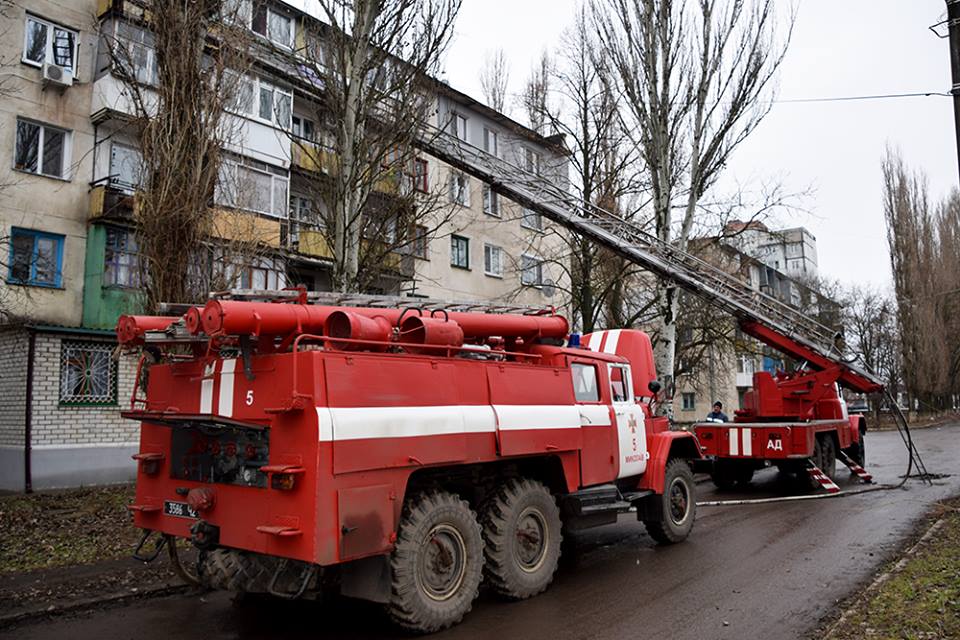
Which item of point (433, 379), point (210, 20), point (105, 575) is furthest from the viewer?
point (210, 20)

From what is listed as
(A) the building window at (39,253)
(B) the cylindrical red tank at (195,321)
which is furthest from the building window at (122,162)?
(B) the cylindrical red tank at (195,321)

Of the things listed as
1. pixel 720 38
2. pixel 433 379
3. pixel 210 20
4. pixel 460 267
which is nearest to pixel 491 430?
pixel 433 379

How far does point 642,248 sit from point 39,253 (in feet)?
44.2

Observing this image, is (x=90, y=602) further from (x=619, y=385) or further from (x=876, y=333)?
(x=876, y=333)

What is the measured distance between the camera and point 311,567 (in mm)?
5160

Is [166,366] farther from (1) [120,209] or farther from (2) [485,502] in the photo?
(1) [120,209]

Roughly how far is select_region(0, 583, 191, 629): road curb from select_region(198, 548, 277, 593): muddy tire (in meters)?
1.71

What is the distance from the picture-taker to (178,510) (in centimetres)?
595

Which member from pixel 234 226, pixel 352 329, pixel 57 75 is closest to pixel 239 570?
pixel 352 329

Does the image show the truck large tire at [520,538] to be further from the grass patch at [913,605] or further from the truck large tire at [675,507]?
the grass patch at [913,605]

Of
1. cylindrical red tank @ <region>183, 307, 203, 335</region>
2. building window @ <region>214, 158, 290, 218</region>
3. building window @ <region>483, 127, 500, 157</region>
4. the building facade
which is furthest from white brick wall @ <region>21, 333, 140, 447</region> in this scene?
building window @ <region>483, 127, 500, 157</region>

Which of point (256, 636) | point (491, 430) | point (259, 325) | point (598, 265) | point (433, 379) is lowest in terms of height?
point (256, 636)

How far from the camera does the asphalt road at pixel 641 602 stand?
5.83 meters

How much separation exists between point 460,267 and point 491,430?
2230cm
